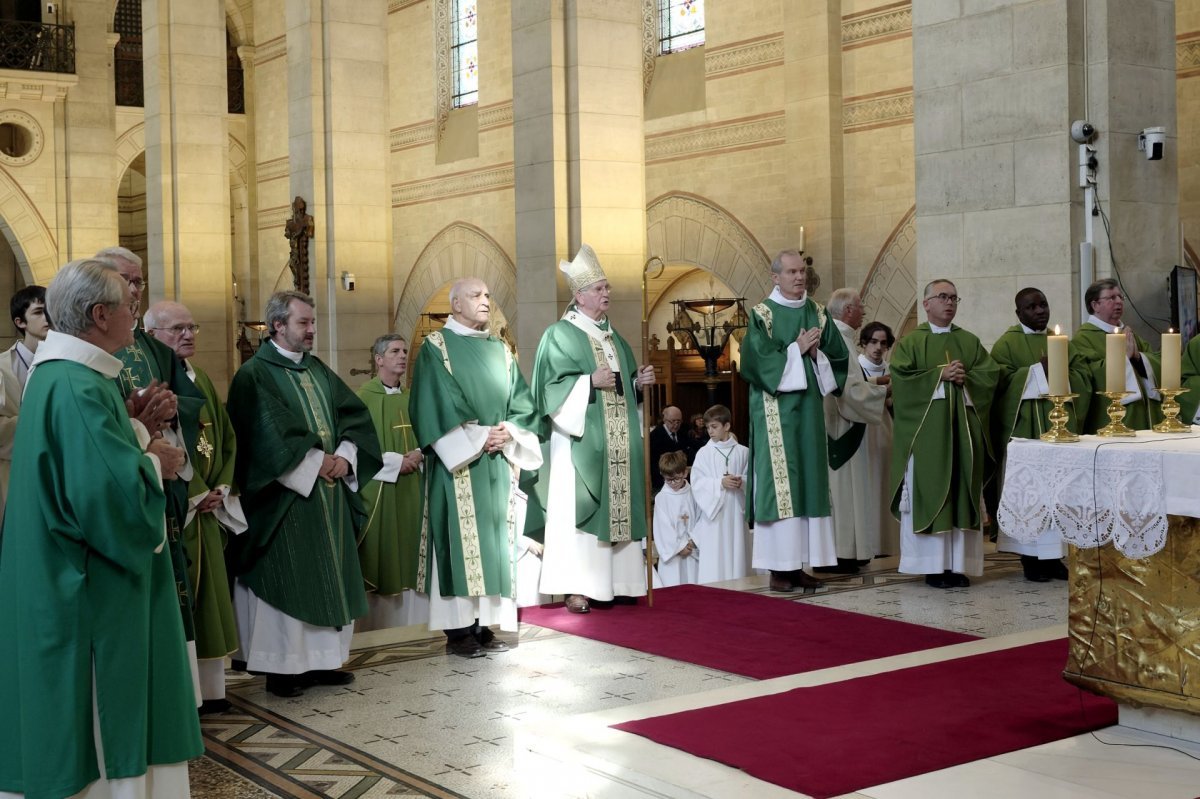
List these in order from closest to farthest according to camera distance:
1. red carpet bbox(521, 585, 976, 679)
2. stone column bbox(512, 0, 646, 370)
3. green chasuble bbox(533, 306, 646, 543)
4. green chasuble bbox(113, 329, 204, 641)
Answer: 1. green chasuble bbox(113, 329, 204, 641)
2. red carpet bbox(521, 585, 976, 679)
3. green chasuble bbox(533, 306, 646, 543)
4. stone column bbox(512, 0, 646, 370)

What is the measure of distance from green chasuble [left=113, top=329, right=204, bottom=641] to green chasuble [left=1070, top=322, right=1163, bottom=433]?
14.9 feet

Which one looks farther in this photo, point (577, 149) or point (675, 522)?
point (577, 149)

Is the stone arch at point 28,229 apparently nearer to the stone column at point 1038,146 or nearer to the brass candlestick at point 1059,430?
the stone column at point 1038,146

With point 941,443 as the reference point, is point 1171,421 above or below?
above

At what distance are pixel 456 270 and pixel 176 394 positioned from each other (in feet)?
50.4

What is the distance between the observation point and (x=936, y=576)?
24.7 ft

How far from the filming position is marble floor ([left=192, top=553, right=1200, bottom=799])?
4039mm

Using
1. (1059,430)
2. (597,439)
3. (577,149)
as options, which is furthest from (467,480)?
(577,149)

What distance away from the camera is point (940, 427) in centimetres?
746

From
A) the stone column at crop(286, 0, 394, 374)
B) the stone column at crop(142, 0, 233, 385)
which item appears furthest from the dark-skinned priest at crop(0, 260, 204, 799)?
the stone column at crop(142, 0, 233, 385)

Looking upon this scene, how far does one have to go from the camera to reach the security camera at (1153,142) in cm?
804

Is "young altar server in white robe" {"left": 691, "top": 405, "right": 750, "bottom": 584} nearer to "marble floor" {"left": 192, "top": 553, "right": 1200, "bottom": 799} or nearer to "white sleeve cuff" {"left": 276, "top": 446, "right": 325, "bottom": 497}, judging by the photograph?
"marble floor" {"left": 192, "top": 553, "right": 1200, "bottom": 799}

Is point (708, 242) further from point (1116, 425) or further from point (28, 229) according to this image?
point (1116, 425)

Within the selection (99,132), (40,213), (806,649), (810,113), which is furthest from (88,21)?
(806,649)
